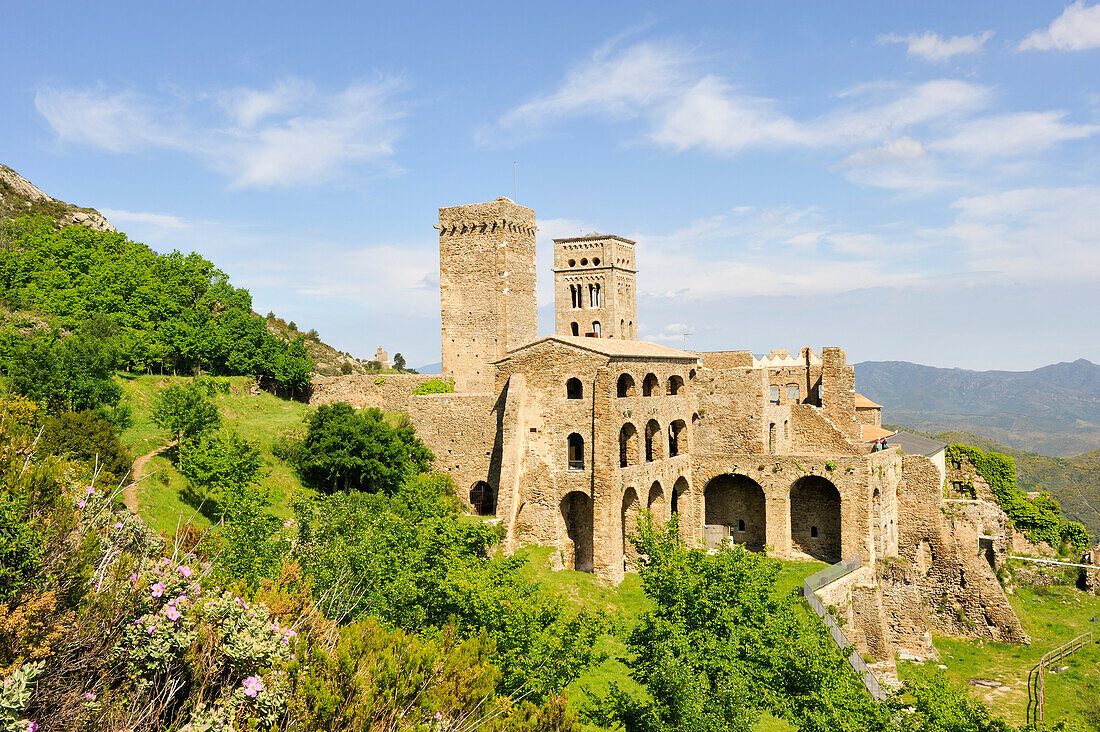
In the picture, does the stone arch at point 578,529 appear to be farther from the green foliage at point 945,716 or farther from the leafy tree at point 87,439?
the green foliage at point 945,716

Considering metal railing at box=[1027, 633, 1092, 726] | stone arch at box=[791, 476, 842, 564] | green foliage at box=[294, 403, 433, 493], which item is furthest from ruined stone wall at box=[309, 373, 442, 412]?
metal railing at box=[1027, 633, 1092, 726]

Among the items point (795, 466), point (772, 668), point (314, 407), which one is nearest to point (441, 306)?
point (314, 407)

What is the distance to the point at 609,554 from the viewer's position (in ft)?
102

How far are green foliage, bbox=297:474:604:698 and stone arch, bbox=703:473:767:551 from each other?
700 inches

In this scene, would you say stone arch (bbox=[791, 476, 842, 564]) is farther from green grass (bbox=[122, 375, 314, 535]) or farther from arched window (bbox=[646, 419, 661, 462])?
green grass (bbox=[122, 375, 314, 535])

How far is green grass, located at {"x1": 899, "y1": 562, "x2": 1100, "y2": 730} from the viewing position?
2967 cm

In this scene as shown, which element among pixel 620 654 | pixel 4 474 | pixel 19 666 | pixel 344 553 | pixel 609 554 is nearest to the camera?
pixel 19 666

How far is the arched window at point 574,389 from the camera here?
33.1 metres

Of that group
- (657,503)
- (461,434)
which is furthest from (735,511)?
(461,434)

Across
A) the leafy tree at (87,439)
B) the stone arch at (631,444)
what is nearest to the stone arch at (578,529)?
the stone arch at (631,444)

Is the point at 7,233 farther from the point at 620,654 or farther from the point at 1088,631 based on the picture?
the point at 1088,631

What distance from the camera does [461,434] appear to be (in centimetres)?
3778

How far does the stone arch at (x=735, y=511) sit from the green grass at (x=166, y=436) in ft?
68.7

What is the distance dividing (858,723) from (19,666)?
49.0 feet
